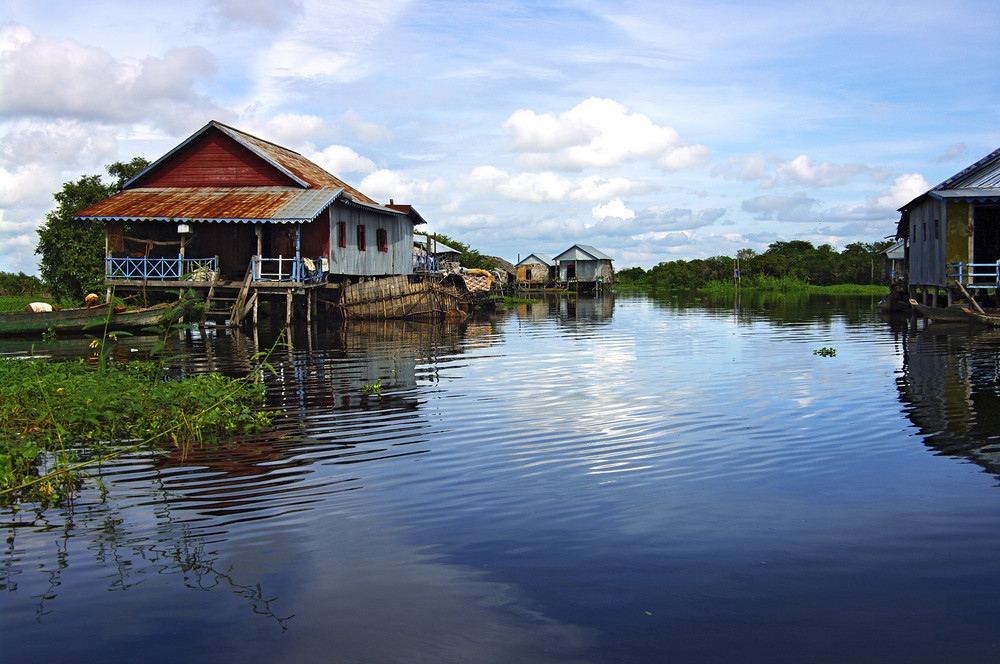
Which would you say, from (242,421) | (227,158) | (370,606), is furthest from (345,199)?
(370,606)

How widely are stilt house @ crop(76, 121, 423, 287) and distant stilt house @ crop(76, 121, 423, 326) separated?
0.04m

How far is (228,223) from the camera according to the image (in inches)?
1134

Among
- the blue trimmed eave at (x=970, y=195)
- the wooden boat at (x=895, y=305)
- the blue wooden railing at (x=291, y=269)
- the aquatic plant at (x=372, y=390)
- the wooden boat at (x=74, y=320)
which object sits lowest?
the aquatic plant at (x=372, y=390)

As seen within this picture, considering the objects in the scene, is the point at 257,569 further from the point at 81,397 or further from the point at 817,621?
the point at 81,397

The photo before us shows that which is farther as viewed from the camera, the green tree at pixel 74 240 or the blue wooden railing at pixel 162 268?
the green tree at pixel 74 240

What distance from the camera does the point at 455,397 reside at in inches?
467

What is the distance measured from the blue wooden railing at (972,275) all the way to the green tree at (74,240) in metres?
34.3

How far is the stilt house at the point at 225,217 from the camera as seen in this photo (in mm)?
27188

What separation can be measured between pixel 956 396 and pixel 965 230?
16507mm

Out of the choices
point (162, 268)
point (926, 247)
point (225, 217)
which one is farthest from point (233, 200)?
point (926, 247)

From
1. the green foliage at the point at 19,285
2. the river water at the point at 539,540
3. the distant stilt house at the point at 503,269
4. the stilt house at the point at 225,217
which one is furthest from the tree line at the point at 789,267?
the river water at the point at 539,540

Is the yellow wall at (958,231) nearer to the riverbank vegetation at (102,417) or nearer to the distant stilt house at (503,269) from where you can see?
the riverbank vegetation at (102,417)

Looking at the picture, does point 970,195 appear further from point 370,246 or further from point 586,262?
point 586,262

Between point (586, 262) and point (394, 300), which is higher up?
point (586, 262)
